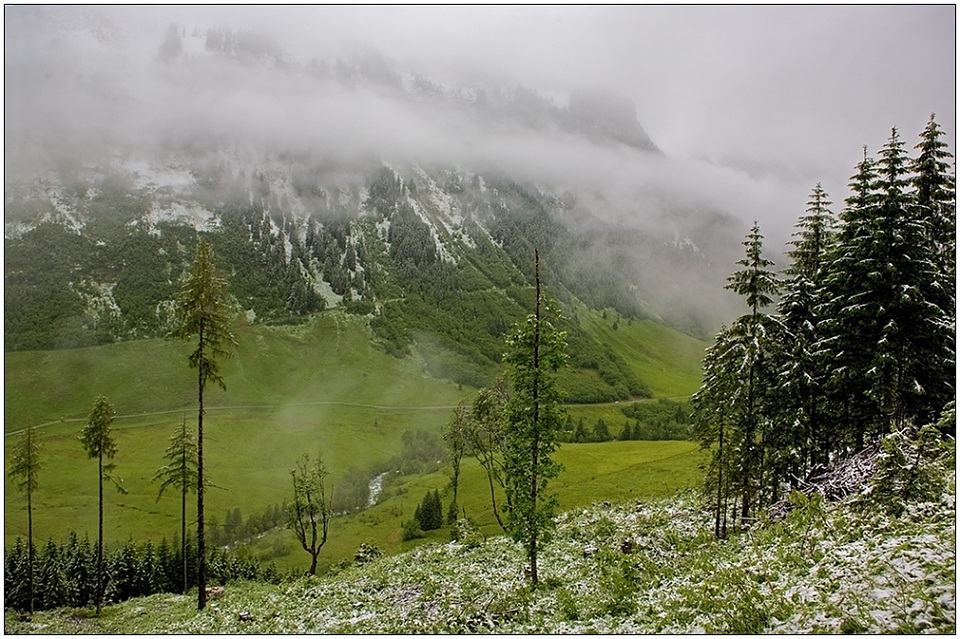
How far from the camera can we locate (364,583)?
31.8 metres

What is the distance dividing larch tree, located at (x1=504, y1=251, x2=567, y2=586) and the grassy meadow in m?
15.4

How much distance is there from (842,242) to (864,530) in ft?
52.9

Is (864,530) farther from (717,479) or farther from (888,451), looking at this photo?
(717,479)

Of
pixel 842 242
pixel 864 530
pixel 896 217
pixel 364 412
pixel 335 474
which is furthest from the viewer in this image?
pixel 364 412

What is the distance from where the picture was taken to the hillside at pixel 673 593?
1064cm

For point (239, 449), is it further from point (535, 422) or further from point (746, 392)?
point (746, 392)

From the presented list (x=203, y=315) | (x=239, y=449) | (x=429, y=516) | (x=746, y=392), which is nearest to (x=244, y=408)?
(x=239, y=449)

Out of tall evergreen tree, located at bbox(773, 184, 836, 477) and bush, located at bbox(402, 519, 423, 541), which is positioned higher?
tall evergreen tree, located at bbox(773, 184, 836, 477)

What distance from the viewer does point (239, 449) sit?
140000 mm

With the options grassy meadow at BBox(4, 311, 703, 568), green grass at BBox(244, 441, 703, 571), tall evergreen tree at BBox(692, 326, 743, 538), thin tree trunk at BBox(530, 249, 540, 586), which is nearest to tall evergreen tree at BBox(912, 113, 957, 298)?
tall evergreen tree at BBox(692, 326, 743, 538)

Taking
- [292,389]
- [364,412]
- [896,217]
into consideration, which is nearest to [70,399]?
[292,389]

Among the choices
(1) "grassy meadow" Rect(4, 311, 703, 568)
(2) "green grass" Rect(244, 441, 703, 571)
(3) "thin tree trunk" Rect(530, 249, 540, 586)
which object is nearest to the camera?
(3) "thin tree trunk" Rect(530, 249, 540, 586)

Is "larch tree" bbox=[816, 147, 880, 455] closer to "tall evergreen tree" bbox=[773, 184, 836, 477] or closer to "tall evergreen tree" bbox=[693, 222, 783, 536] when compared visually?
"tall evergreen tree" bbox=[773, 184, 836, 477]

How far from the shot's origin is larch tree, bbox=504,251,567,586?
23516 millimetres
